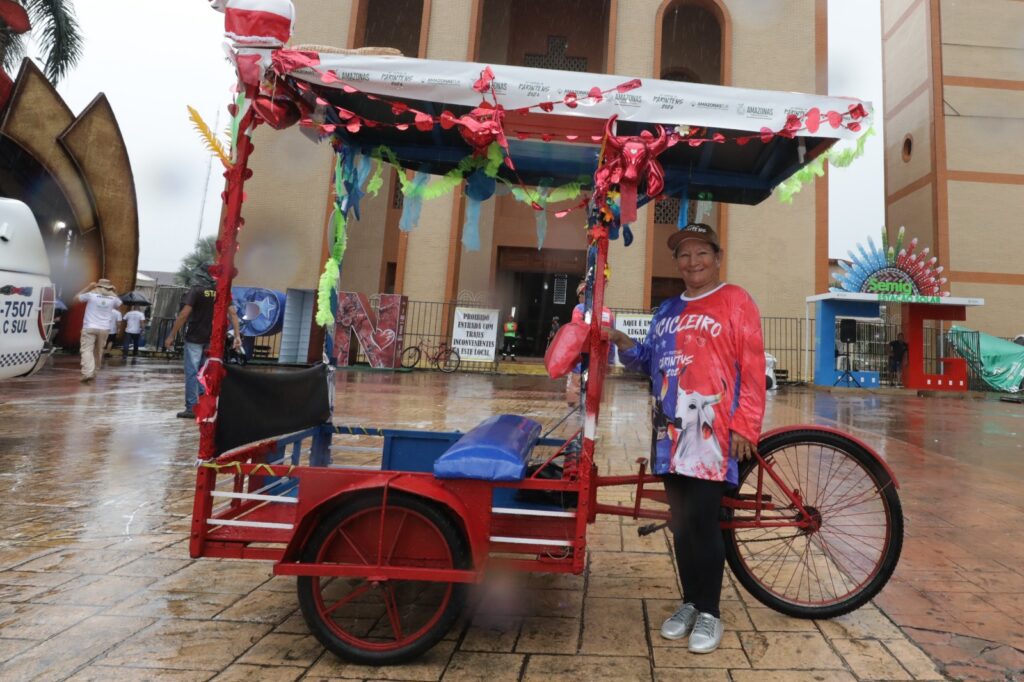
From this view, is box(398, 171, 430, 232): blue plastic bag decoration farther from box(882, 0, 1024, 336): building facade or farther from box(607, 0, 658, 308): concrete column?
box(882, 0, 1024, 336): building facade

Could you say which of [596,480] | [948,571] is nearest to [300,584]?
[596,480]

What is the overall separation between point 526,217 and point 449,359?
5849mm

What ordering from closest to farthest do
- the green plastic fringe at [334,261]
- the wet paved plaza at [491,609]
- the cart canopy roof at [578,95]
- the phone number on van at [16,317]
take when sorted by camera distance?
the wet paved plaza at [491,609], the cart canopy roof at [578,95], the green plastic fringe at [334,261], the phone number on van at [16,317]

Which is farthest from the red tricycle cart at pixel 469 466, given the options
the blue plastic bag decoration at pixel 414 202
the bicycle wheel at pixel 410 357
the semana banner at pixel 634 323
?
the bicycle wheel at pixel 410 357

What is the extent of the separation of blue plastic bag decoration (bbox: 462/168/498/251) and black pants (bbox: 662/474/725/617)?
188cm

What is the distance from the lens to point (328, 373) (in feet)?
11.6

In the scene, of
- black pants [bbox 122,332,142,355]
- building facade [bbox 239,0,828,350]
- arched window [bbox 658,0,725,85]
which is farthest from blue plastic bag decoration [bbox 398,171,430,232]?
arched window [bbox 658,0,725,85]

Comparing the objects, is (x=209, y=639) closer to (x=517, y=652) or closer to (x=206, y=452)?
(x=206, y=452)

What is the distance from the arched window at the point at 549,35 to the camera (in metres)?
21.6

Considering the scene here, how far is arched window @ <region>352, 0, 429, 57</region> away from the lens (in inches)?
845

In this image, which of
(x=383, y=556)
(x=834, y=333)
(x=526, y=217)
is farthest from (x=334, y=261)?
(x=834, y=333)

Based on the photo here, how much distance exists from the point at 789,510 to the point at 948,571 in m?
1.21

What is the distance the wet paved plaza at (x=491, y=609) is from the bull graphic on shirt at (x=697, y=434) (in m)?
0.74

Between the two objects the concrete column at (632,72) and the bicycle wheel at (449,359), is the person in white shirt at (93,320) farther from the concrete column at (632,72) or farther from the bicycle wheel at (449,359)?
the concrete column at (632,72)
